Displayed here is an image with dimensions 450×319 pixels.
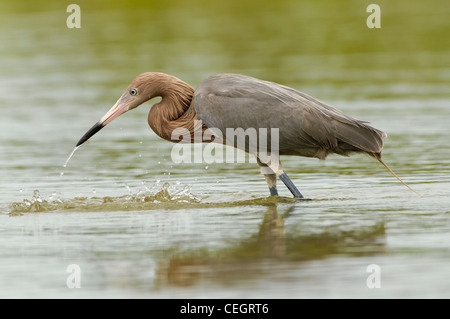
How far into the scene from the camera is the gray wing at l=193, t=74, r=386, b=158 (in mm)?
10531

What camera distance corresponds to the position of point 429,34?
2447cm

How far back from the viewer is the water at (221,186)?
7.38m

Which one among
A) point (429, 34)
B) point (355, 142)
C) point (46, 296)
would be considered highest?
point (429, 34)

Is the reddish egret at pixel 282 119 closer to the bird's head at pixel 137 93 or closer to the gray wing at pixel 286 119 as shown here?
the gray wing at pixel 286 119

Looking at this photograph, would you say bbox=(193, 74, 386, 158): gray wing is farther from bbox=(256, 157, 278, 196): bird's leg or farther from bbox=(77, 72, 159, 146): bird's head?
bbox=(77, 72, 159, 146): bird's head

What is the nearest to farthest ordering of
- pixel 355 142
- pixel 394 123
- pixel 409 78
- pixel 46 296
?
1. pixel 46 296
2. pixel 355 142
3. pixel 394 123
4. pixel 409 78

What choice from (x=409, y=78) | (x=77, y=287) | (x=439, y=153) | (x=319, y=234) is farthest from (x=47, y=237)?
(x=409, y=78)

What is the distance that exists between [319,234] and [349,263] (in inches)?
43.0

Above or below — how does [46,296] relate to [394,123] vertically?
below

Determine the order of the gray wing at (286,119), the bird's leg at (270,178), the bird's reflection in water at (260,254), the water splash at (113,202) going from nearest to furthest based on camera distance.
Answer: the bird's reflection in water at (260,254) < the water splash at (113,202) < the gray wing at (286,119) < the bird's leg at (270,178)

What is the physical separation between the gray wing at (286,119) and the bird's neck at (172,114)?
45 centimetres

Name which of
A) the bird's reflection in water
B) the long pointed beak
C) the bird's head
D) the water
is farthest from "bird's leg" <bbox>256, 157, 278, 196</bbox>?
the bird's reflection in water

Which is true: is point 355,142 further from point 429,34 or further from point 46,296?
point 429,34

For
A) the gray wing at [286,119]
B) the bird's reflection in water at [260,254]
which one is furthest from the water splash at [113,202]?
the bird's reflection in water at [260,254]
